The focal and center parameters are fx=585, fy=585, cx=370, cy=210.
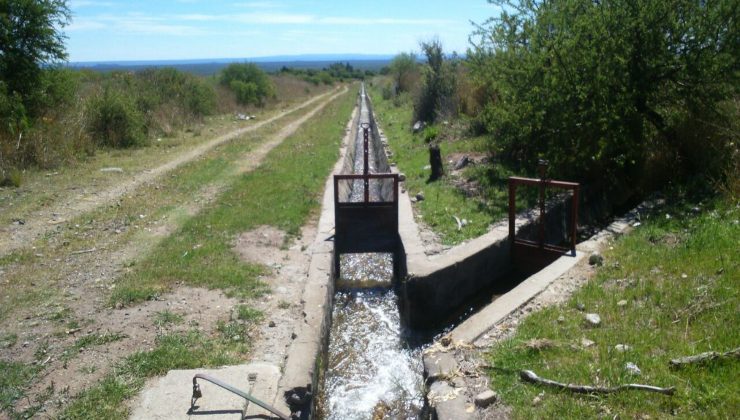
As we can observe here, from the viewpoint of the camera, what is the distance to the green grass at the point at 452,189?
9164 mm

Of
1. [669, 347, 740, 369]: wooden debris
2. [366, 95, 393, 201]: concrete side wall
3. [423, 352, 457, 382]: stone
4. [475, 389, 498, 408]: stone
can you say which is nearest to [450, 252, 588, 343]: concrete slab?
[423, 352, 457, 382]: stone

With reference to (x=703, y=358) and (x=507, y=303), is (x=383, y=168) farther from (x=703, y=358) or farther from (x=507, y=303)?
(x=703, y=358)

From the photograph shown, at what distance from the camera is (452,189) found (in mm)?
11422

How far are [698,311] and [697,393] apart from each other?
1423 millimetres

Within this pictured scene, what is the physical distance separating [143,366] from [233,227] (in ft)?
14.5

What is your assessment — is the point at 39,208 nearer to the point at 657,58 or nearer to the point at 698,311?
the point at 698,311

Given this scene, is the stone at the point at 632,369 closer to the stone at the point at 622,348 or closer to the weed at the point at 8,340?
the stone at the point at 622,348

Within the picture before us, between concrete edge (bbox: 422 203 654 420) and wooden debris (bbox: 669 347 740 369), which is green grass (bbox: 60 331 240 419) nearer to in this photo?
concrete edge (bbox: 422 203 654 420)

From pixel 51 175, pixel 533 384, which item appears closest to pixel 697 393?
pixel 533 384

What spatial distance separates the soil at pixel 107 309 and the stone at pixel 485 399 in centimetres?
206

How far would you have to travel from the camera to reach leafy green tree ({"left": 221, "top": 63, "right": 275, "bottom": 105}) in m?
38.5

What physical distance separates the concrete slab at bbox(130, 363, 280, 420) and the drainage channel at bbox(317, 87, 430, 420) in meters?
0.81

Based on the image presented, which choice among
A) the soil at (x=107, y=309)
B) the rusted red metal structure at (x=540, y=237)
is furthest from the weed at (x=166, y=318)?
the rusted red metal structure at (x=540, y=237)

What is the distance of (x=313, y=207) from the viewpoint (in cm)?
1102
